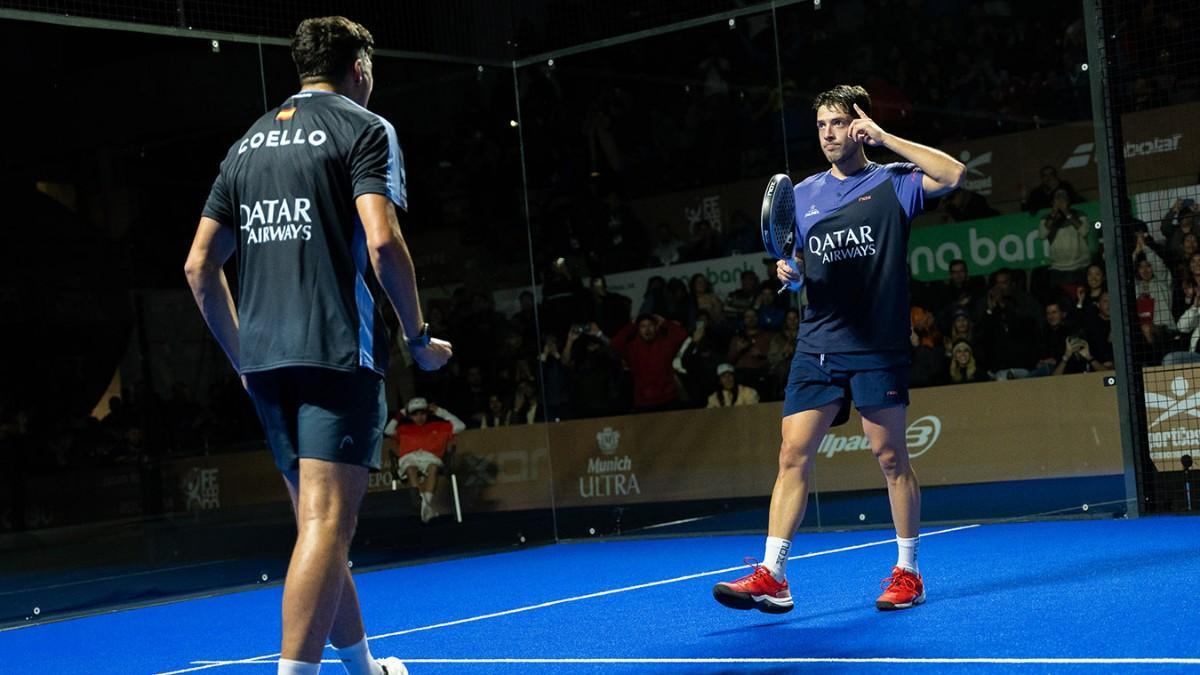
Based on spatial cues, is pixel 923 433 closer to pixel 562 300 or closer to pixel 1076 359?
pixel 1076 359

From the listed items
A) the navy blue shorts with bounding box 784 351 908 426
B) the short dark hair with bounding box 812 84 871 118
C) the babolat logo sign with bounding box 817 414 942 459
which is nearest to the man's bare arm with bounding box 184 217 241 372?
the navy blue shorts with bounding box 784 351 908 426

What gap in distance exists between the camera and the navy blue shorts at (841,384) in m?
5.57

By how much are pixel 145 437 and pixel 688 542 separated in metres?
3.27

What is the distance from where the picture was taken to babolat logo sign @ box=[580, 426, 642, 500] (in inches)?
407

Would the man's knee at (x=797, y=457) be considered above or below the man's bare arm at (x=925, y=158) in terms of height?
below

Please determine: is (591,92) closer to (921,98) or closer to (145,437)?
(921,98)

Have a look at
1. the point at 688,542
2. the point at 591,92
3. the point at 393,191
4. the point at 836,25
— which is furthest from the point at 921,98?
the point at 393,191

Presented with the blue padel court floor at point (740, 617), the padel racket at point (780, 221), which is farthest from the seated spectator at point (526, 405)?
the padel racket at point (780, 221)

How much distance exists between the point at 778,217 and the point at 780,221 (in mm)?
39

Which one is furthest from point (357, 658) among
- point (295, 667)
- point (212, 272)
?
point (212, 272)

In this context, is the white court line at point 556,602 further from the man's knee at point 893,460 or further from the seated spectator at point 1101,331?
the man's knee at point 893,460

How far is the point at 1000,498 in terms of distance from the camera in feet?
30.1

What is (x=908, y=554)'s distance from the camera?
5598 mm

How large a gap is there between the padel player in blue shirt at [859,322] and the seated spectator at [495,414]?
4853mm
